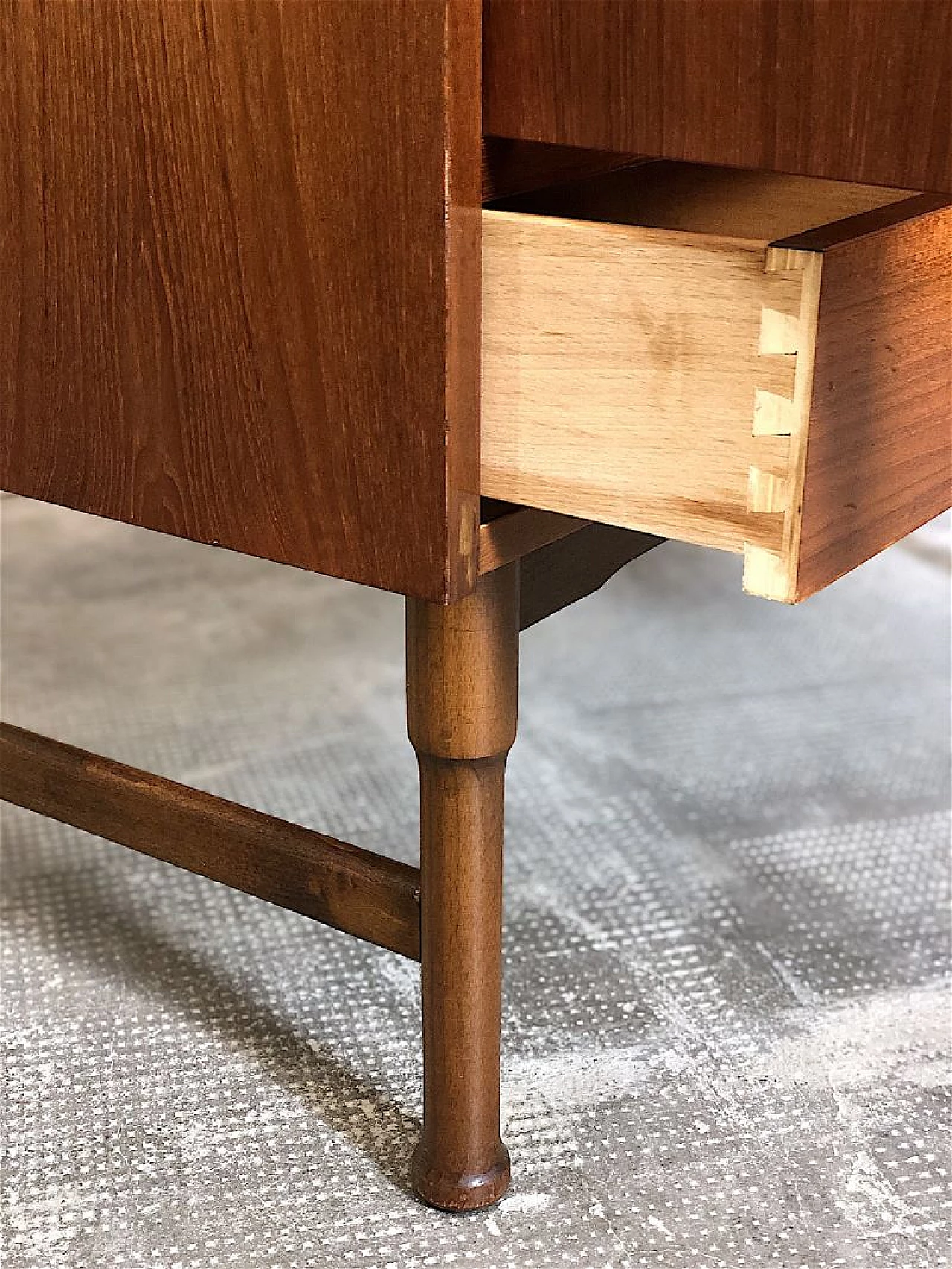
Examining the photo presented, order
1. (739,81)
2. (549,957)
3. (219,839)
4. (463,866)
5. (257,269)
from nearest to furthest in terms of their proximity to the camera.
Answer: (739,81) < (257,269) < (463,866) < (219,839) < (549,957)

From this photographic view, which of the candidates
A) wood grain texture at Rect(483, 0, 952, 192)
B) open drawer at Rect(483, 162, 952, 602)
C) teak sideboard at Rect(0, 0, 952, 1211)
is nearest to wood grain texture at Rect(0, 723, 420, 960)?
teak sideboard at Rect(0, 0, 952, 1211)

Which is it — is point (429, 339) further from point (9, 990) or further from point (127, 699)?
point (127, 699)

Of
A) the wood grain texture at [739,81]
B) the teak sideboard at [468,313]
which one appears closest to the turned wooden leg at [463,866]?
the teak sideboard at [468,313]

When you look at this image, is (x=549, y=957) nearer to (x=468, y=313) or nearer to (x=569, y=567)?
(x=569, y=567)

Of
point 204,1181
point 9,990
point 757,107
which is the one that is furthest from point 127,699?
point 757,107

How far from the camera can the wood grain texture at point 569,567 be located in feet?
3.05

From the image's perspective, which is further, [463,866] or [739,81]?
[463,866]

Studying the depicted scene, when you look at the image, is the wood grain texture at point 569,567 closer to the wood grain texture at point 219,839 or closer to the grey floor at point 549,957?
the wood grain texture at point 219,839

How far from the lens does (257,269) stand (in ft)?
2.59

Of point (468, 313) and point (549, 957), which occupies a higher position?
point (468, 313)

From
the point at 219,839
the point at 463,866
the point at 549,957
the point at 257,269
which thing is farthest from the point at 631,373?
the point at 549,957

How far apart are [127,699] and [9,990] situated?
1.79 ft

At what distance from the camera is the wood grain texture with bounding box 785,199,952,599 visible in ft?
2.17

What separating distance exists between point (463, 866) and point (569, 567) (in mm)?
190
